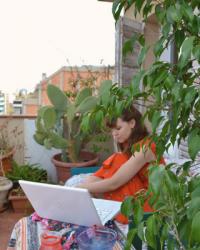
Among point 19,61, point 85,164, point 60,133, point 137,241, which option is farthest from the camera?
point 19,61

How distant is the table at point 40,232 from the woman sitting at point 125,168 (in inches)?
18.2

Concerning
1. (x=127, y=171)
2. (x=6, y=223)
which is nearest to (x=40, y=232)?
(x=127, y=171)

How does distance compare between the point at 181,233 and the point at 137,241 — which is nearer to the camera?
the point at 181,233

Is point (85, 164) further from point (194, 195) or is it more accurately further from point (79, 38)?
point (194, 195)

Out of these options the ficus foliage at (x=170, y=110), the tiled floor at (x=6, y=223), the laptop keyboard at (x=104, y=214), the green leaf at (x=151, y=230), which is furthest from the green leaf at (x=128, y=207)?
the tiled floor at (x=6, y=223)

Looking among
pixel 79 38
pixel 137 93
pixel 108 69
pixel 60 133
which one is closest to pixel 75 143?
pixel 60 133

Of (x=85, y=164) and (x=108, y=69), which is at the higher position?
(x=108, y=69)

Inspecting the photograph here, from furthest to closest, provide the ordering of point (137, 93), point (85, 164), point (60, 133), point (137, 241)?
point (60, 133) → point (85, 164) → point (137, 241) → point (137, 93)

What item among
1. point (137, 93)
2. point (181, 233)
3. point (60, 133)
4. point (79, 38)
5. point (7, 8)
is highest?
point (7, 8)

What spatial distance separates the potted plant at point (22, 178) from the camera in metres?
3.69

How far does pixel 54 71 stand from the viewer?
535cm

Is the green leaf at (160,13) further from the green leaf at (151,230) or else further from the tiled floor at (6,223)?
the tiled floor at (6,223)

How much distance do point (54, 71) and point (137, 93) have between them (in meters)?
4.83

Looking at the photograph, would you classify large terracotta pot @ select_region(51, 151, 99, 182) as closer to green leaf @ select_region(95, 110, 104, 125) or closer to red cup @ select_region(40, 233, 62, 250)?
red cup @ select_region(40, 233, 62, 250)
